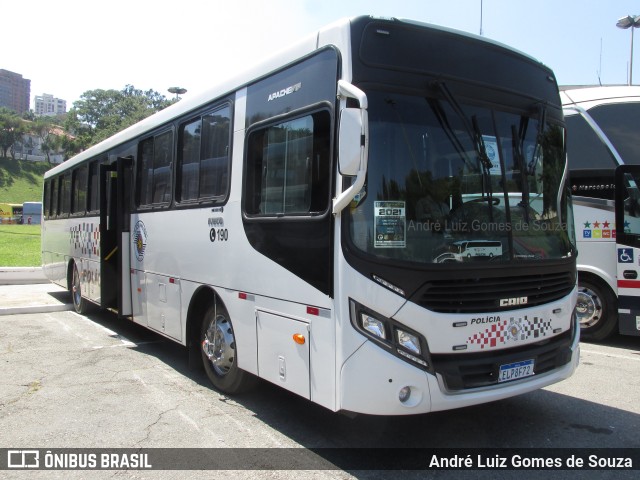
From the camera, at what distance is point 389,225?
3.70 meters

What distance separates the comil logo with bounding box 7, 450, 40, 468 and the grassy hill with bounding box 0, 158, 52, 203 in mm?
101785

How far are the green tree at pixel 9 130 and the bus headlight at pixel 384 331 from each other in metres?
131

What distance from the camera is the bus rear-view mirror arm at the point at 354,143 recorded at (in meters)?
3.46

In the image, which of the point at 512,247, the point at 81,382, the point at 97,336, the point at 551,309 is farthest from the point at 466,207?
the point at 97,336

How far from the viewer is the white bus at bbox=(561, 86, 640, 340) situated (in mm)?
7719

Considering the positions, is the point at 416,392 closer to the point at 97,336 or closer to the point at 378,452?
the point at 378,452

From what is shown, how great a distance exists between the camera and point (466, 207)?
3939 mm

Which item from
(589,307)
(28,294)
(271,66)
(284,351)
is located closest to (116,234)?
(271,66)

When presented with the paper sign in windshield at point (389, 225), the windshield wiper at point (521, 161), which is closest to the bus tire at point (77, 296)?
the paper sign in windshield at point (389, 225)

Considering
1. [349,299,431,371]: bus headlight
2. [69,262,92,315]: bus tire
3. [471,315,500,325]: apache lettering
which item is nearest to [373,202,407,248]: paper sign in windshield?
[349,299,431,371]: bus headlight

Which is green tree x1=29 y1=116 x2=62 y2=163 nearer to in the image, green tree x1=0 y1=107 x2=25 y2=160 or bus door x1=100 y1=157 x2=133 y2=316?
green tree x1=0 y1=107 x2=25 y2=160

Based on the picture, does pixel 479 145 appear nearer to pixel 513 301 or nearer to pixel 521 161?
pixel 521 161

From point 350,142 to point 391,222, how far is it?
2.07ft

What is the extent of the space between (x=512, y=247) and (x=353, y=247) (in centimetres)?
133
